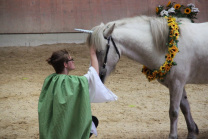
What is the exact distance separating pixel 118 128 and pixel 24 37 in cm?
585

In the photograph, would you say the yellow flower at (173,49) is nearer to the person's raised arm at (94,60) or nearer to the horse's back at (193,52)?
the horse's back at (193,52)

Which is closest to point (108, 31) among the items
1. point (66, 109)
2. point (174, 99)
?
point (66, 109)

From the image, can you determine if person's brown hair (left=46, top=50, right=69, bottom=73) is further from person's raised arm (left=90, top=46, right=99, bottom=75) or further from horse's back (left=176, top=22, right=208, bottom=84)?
horse's back (left=176, top=22, right=208, bottom=84)

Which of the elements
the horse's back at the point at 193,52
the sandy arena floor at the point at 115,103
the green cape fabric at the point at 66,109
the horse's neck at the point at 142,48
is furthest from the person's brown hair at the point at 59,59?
the sandy arena floor at the point at 115,103

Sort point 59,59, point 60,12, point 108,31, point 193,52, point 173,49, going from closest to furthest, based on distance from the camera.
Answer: point 59,59, point 108,31, point 173,49, point 193,52, point 60,12

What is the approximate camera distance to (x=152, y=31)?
3295 millimetres

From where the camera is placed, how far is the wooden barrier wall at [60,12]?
8992 mm

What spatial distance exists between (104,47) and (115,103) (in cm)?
236

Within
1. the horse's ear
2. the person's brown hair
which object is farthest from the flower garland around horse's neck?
the person's brown hair

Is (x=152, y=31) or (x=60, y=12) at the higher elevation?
(x=152, y=31)

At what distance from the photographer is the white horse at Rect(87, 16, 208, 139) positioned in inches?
124

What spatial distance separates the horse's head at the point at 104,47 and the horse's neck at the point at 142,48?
5.6 inches

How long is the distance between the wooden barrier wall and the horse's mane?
5949mm

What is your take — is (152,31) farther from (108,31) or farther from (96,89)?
(96,89)
